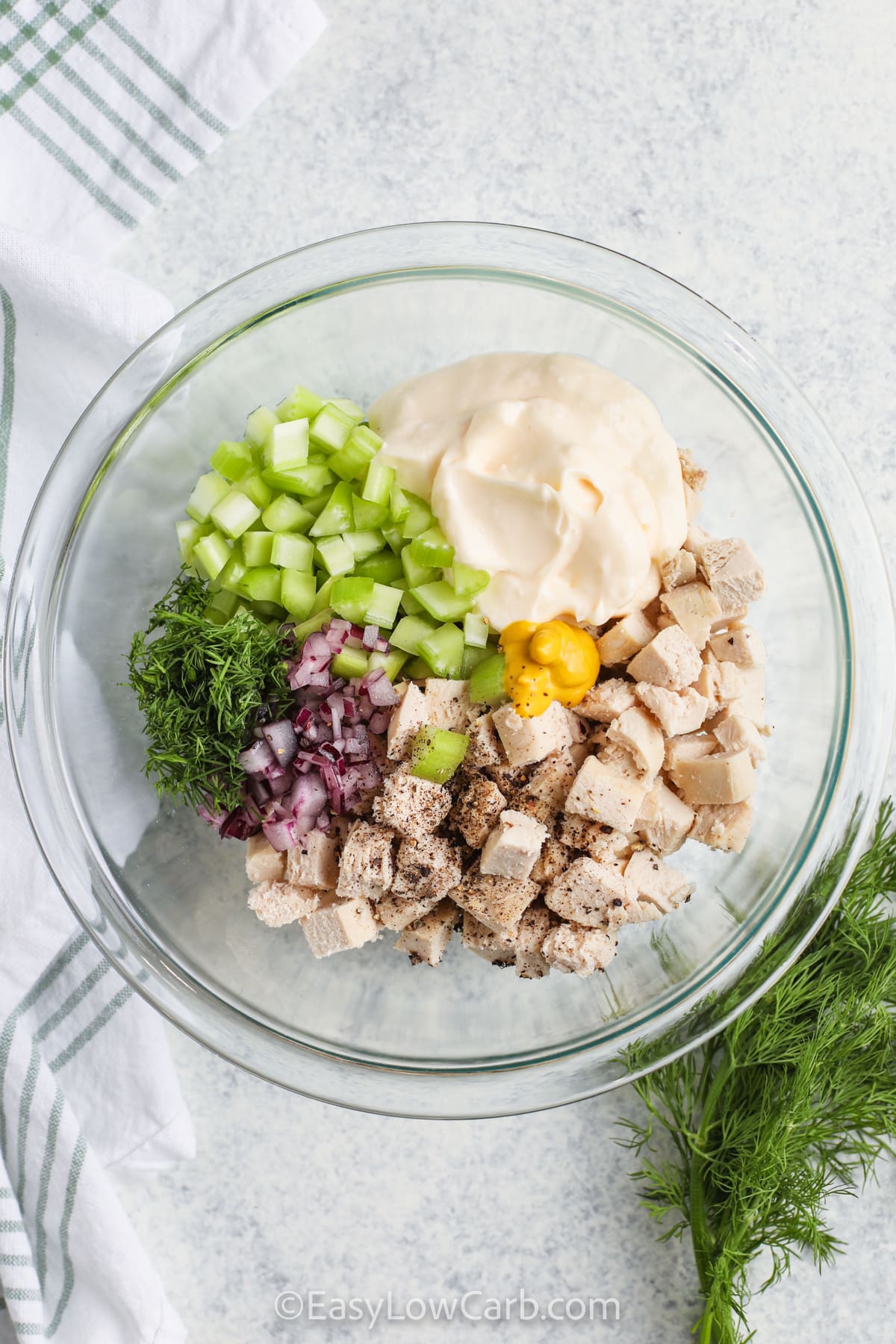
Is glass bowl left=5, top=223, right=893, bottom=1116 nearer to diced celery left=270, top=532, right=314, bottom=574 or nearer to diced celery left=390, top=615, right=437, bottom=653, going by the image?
diced celery left=270, top=532, right=314, bottom=574

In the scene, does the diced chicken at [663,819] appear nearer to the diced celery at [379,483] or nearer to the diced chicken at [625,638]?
the diced chicken at [625,638]

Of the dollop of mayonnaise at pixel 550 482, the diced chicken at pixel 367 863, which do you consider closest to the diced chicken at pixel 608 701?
the dollop of mayonnaise at pixel 550 482

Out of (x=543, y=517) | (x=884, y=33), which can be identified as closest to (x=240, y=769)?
(x=543, y=517)

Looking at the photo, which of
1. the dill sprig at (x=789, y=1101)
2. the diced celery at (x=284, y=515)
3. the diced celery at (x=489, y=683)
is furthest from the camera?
the dill sprig at (x=789, y=1101)

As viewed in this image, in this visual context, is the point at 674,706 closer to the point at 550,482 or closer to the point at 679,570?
the point at 679,570

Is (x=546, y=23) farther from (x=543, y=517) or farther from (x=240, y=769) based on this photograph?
(x=240, y=769)

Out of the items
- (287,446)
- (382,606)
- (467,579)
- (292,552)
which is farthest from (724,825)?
(287,446)

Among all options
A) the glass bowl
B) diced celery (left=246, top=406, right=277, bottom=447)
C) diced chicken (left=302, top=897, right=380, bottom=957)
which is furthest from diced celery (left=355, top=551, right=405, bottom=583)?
diced chicken (left=302, top=897, right=380, bottom=957)
